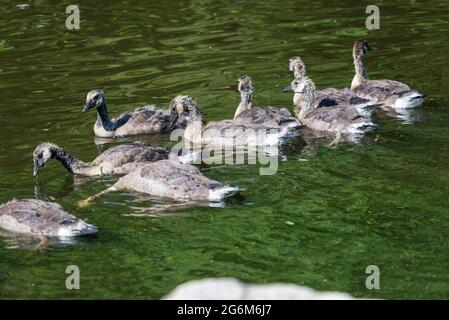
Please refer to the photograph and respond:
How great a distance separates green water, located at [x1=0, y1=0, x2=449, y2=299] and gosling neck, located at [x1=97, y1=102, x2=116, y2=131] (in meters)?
0.36

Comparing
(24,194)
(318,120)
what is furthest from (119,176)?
(318,120)

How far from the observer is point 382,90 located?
56.8 ft

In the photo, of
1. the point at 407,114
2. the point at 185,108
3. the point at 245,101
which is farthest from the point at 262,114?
the point at 407,114

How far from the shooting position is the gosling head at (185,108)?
16.5 meters

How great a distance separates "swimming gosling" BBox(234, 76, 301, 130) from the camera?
15.7m

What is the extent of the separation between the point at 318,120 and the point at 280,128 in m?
1.00

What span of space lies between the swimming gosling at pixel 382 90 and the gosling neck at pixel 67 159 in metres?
5.21

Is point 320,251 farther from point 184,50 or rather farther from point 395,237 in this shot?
Answer: point 184,50

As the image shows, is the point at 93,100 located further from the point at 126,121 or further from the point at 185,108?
the point at 185,108

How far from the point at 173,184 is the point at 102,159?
1.89 meters

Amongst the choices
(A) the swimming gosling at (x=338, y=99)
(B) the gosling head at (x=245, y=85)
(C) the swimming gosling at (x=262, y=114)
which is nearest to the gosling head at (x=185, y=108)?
(C) the swimming gosling at (x=262, y=114)

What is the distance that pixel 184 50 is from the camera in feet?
70.1

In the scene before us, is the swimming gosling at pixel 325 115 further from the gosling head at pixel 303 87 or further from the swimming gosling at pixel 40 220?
the swimming gosling at pixel 40 220

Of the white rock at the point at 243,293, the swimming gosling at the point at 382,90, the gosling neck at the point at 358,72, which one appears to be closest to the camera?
the white rock at the point at 243,293
